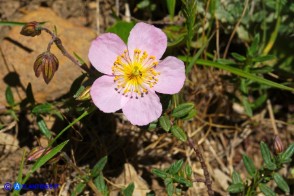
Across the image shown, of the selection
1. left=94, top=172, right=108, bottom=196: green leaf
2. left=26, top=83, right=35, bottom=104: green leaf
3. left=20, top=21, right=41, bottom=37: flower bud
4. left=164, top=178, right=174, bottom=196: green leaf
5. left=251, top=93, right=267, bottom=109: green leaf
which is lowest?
left=94, top=172, right=108, bottom=196: green leaf

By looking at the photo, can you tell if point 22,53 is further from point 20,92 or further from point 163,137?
point 163,137

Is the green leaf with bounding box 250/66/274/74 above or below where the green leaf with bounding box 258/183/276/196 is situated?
above

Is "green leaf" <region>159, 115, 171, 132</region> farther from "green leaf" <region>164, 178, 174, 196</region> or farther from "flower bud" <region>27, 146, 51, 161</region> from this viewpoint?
"flower bud" <region>27, 146, 51, 161</region>

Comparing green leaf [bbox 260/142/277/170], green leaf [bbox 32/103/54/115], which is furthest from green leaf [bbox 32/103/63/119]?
green leaf [bbox 260/142/277/170]

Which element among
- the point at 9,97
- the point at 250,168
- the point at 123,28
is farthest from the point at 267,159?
the point at 9,97

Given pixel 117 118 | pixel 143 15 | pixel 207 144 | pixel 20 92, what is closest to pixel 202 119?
pixel 207 144

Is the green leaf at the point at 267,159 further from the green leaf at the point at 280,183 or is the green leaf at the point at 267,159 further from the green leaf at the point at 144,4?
the green leaf at the point at 144,4
